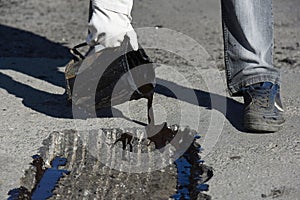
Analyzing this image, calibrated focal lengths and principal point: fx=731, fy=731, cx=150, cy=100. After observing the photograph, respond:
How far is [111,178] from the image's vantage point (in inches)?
130

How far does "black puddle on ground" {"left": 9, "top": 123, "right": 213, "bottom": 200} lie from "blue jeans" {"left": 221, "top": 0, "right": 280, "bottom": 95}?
1.56 ft

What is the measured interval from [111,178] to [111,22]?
2.77 ft

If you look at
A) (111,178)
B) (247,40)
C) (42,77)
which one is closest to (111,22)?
(247,40)

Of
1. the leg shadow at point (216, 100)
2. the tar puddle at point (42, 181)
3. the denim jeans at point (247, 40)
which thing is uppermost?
the denim jeans at point (247, 40)

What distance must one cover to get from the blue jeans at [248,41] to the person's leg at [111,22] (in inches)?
20.8

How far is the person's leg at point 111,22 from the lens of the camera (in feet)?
12.1

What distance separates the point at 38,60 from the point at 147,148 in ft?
5.54

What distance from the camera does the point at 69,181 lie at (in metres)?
3.26

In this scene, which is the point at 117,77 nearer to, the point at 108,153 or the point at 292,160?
the point at 108,153

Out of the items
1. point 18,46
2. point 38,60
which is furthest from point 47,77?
point 18,46

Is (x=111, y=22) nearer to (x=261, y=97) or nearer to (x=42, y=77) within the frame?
(x=261, y=97)

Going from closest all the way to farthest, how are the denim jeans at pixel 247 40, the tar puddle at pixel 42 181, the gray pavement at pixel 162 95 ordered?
the tar puddle at pixel 42 181 < the gray pavement at pixel 162 95 < the denim jeans at pixel 247 40

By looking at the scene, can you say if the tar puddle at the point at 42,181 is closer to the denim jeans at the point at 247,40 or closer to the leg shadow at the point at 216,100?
the denim jeans at the point at 247,40

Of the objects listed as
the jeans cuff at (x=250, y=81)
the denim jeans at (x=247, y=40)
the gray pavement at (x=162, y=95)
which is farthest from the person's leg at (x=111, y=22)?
the jeans cuff at (x=250, y=81)
